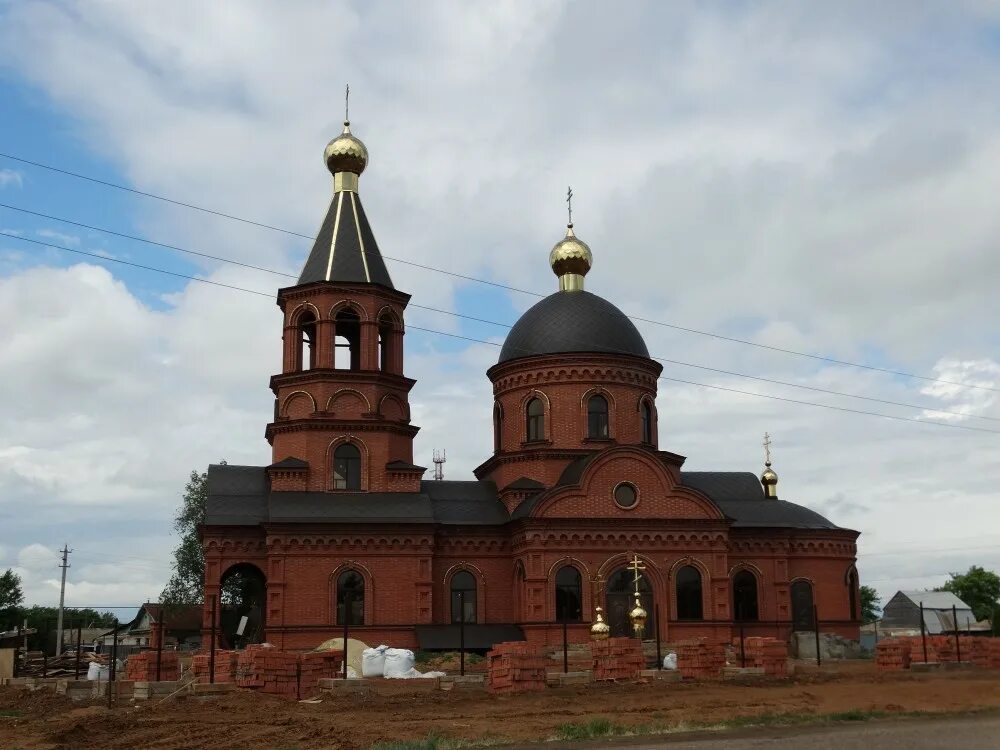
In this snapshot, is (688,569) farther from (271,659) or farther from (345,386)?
(271,659)

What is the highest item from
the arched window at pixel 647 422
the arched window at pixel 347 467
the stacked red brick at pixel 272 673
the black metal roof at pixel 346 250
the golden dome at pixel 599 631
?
the black metal roof at pixel 346 250

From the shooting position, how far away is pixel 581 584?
101 ft

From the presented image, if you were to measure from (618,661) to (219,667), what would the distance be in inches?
301

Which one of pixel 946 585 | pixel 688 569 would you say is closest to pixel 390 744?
pixel 688 569

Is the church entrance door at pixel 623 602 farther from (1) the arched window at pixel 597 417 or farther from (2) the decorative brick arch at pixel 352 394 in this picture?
(2) the decorative brick arch at pixel 352 394

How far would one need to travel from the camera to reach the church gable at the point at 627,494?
102ft

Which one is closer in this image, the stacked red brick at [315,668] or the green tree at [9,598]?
the stacked red brick at [315,668]

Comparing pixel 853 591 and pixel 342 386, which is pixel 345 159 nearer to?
pixel 342 386

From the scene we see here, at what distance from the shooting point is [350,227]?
33656 millimetres

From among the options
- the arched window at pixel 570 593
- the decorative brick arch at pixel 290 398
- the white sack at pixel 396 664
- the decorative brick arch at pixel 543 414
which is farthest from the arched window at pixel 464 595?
the white sack at pixel 396 664

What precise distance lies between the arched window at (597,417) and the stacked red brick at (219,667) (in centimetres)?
1431

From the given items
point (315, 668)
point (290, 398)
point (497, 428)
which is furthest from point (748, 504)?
point (315, 668)

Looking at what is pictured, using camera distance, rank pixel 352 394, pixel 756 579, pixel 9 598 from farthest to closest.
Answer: pixel 9 598
pixel 756 579
pixel 352 394

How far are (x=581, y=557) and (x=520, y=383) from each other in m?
6.41
